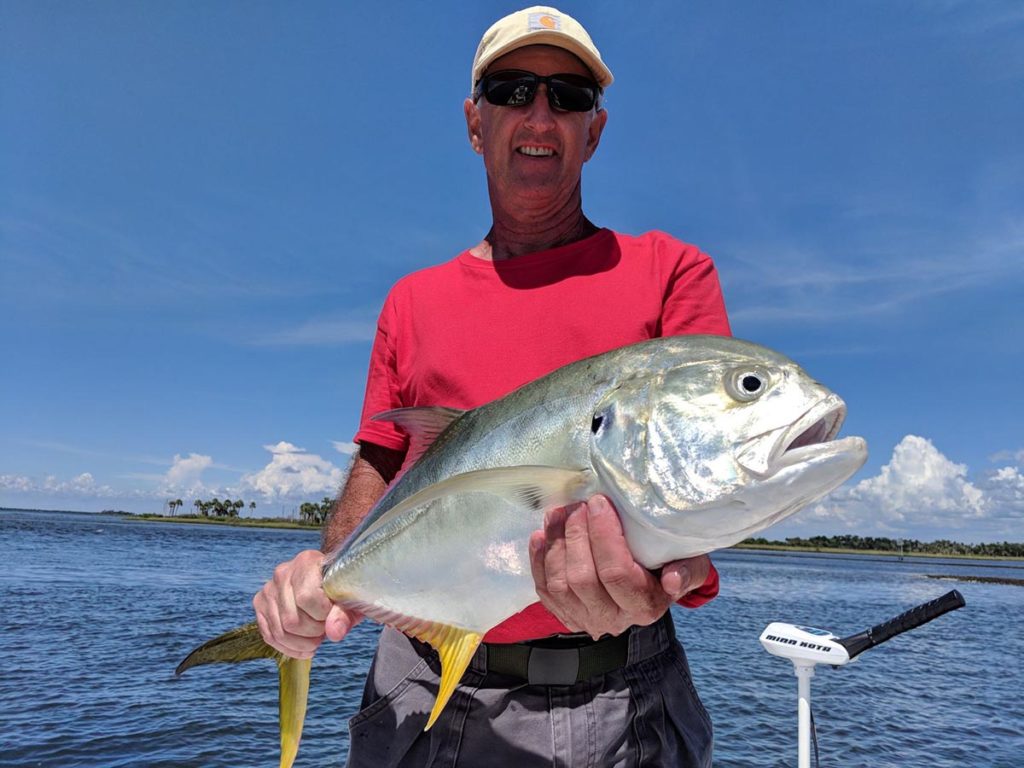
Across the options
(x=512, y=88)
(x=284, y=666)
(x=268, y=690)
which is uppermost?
(x=512, y=88)

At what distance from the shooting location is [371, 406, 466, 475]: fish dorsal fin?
105 inches

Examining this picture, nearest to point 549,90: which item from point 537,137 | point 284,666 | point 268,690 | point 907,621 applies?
point 537,137

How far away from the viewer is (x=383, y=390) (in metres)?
3.33

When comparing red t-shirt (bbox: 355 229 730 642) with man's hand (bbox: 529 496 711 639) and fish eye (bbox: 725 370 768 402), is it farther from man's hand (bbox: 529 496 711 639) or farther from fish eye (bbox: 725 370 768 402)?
fish eye (bbox: 725 370 768 402)

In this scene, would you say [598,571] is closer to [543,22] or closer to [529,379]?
[529,379]

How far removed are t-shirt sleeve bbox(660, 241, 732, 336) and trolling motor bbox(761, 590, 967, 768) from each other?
3.01 meters

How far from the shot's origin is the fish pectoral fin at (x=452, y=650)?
91.1 inches

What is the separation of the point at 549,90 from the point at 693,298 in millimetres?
1115

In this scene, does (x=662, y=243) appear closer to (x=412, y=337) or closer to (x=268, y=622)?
(x=412, y=337)

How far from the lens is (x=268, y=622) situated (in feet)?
8.97

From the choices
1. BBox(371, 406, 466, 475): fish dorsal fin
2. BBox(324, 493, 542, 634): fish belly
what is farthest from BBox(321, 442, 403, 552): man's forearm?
BBox(324, 493, 542, 634): fish belly

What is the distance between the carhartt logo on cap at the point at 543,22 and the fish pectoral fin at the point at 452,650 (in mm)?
2385

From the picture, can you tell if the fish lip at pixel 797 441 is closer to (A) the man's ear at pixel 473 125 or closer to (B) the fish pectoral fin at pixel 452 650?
(B) the fish pectoral fin at pixel 452 650

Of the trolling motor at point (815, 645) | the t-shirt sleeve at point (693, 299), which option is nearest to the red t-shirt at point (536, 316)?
the t-shirt sleeve at point (693, 299)
